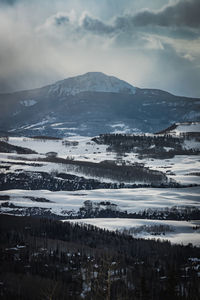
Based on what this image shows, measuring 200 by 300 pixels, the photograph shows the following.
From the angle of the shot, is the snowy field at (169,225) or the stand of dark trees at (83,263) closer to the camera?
the stand of dark trees at (83,263)

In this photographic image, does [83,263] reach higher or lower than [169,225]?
lower

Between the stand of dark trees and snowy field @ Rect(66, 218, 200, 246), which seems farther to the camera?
snowy field @ Rect(66, 218, 200, 246)

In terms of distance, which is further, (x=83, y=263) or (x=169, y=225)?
(x=169, y=225)

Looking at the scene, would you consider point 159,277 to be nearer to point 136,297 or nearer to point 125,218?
point 136,297

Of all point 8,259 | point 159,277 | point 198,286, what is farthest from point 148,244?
point 8,259
